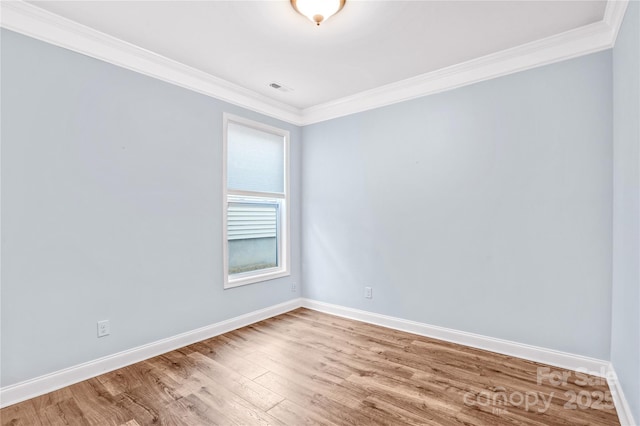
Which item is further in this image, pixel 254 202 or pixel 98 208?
pixel 254 202

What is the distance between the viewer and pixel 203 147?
320 cm

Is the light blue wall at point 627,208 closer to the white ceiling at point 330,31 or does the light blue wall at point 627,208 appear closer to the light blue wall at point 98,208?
the white ceiling at point 330,31

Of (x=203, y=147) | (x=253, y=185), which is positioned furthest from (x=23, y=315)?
(x=253, y=185)

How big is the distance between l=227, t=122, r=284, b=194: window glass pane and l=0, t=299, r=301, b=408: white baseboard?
1.53 metres

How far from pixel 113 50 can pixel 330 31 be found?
1.79 metres

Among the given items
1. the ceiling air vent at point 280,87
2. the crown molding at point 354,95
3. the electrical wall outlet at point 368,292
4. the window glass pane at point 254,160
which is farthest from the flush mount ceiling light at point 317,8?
the electrical wall outlet at point 368,292

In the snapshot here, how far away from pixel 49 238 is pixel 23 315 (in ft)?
1.76

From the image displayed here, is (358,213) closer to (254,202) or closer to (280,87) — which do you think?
(254,202)

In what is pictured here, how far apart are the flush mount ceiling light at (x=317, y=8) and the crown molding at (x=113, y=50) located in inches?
57.8

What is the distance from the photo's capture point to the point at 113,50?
2551mm

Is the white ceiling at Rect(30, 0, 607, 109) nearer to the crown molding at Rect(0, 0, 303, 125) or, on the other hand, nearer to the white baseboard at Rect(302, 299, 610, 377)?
the crown molding at Rect(0, 0, 303, 125)

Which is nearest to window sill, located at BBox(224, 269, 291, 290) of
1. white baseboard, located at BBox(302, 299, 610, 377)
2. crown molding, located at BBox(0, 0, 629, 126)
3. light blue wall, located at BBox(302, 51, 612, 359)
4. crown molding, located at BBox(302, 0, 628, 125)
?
light blue wall, located at BBox(302, 51, 612, 359)

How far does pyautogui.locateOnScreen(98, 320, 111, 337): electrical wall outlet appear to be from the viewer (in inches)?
97.0

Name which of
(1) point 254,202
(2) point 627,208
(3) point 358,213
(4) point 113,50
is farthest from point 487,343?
(4) point 113,50
